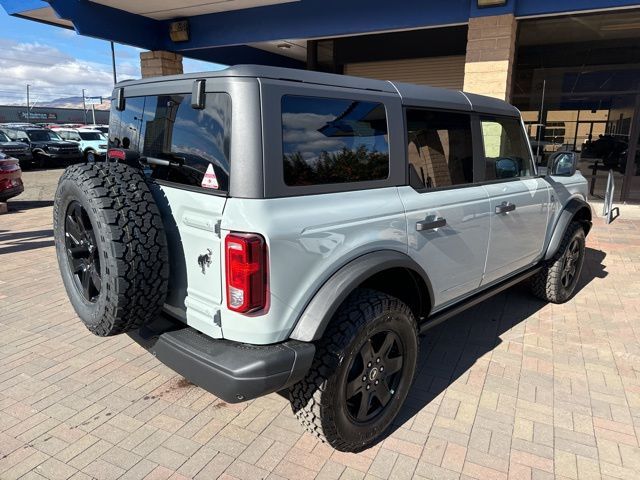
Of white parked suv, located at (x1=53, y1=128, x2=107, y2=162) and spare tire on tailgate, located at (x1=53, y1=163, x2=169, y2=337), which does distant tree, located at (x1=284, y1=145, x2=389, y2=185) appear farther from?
white parked suv, located at (x1=53, y1=128, x2=107, y2=162)

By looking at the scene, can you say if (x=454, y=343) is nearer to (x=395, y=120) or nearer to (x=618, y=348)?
(x=618, y=348)

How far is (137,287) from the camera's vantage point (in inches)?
86.4

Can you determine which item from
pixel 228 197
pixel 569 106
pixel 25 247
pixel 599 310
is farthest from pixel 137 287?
pixel 569 106

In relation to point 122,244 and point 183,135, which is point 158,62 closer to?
point 183,135

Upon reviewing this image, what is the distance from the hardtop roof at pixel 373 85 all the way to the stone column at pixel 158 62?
29.9 ft

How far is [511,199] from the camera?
347cm

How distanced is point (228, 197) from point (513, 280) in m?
2.75

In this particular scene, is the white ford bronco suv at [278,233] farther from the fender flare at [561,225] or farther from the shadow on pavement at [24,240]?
the shadow on pavement at [24,240]

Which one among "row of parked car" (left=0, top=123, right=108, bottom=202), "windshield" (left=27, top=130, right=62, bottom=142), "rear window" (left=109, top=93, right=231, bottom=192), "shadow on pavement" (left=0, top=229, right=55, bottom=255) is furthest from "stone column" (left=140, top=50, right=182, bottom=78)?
"windshield" (left=27, top=130, right=62, bottom=142)

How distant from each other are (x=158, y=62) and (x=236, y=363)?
35.7 feet

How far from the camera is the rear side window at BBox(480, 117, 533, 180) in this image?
3379 mm

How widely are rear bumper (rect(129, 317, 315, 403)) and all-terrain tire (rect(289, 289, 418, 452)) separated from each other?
157mm

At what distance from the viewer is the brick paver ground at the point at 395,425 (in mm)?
2400

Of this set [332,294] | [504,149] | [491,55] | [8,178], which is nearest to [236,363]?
[332,294]
